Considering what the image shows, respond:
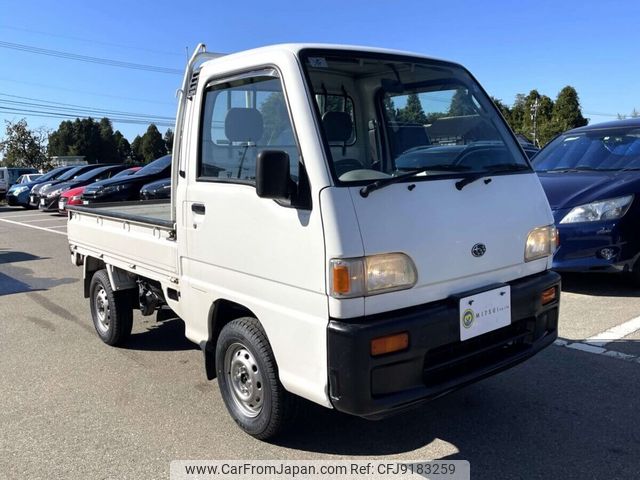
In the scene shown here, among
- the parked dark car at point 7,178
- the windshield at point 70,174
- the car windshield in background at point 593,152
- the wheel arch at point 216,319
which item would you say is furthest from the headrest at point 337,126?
the parked dark car at point 7,178

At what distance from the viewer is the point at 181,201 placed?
3.61 m

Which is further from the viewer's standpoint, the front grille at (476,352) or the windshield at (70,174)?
the windshield at (70,174)

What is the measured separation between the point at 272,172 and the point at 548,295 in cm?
184

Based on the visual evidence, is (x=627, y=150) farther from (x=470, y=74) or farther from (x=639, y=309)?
(x=470, y=74)

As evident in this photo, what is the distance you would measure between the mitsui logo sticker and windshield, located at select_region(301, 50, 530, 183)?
28.9 inches

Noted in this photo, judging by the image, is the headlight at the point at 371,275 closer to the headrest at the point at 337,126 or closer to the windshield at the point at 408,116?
the windshield at the point at 408,116

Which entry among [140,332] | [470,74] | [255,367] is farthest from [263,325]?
[140,332]

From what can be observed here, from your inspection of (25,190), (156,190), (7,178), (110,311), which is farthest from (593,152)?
(7,178)

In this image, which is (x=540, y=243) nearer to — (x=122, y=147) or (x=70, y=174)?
(x=70, y=174)

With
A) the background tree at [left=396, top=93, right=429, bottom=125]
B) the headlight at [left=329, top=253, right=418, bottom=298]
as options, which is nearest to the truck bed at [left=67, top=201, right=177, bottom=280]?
the headlight at [left=329, top=253, right=418, bottom=298]

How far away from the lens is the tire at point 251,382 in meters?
3.01

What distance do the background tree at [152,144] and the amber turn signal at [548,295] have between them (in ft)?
250

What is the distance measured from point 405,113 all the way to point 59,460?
2.91m

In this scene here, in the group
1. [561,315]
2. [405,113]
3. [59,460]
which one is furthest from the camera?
[561,315]
